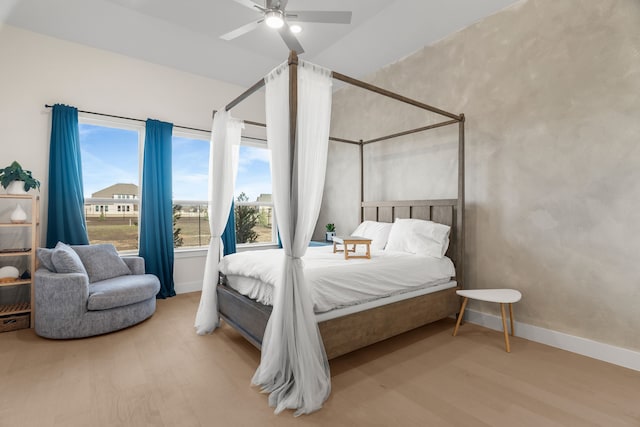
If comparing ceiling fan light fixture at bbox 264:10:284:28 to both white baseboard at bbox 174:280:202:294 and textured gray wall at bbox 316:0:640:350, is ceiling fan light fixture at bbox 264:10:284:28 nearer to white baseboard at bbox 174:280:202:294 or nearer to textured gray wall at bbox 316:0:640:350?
textured gray wall at bbox 316:0:640:350

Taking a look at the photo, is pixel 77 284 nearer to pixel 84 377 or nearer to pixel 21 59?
pixel 84 377

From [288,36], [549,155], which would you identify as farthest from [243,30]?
[549,155]

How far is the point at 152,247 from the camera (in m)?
4.01

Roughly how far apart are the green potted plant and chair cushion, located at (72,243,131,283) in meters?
0.75

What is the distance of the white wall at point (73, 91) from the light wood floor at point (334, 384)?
1.87 meters

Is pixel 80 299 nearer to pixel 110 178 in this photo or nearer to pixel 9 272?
pixel 9 272

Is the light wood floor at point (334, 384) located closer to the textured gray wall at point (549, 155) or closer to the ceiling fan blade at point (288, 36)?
the textured gray wall at point (549, 155)

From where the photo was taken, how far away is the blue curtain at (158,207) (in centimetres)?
399

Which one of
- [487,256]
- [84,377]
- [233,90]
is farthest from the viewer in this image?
[233,90]

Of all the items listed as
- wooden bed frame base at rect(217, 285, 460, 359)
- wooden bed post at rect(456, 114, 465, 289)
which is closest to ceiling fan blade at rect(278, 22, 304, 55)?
wooden bed post at rect(456, 114, 465, 289)

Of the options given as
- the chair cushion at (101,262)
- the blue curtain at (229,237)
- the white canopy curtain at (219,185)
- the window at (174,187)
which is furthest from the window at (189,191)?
the white canopy curtain at (219,185)

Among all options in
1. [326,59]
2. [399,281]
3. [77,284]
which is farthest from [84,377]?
[326,59]

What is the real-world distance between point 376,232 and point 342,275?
153 cm

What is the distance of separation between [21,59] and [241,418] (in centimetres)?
431
